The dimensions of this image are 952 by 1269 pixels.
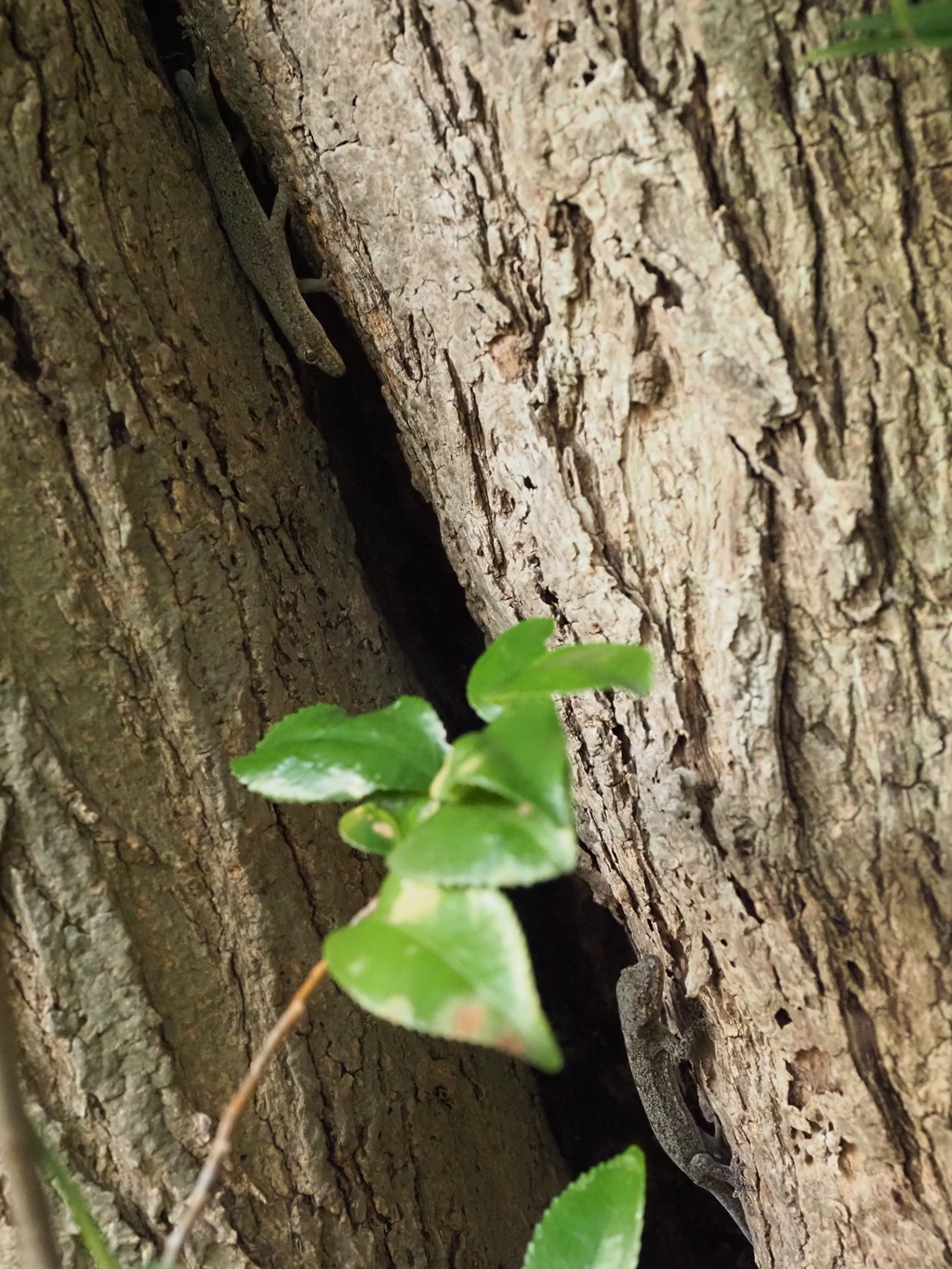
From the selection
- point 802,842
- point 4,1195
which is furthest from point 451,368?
point 4,1195

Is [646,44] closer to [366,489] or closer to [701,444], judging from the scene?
[701,444]

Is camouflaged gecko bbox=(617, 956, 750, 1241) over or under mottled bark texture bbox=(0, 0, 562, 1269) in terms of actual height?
under

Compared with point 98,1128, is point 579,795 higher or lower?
higher

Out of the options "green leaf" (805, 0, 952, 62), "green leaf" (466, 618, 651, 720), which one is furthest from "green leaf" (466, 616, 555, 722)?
"green leaf" (805, 0, 952, 62)

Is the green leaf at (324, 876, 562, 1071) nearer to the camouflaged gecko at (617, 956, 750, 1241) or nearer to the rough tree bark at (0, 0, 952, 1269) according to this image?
the rough tree bark at (0, 0, 952, 1269)

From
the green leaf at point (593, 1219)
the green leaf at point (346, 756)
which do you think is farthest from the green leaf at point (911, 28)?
the green leaf at point (593, 1219)

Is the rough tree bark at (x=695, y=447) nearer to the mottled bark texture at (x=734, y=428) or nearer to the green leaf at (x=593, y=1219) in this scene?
the mottled bark texture at (x=734, y=428)
